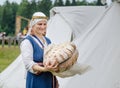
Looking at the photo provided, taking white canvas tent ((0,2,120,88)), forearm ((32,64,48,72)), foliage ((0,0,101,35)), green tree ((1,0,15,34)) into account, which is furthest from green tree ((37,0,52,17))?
forearm ((32,64,48,72))

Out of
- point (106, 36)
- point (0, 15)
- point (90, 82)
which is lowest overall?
point (0, 15)

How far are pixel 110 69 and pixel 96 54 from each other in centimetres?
33

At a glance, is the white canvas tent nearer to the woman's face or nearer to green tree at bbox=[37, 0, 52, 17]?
the woman's face

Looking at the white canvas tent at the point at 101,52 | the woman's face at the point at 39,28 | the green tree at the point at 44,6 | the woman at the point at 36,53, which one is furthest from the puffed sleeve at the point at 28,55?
the green tree at the point at 44,6

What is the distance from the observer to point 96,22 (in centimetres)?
766

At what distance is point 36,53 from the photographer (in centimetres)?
568

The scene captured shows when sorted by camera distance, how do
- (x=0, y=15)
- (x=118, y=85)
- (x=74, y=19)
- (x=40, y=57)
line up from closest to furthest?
(x=40, y=57) → (x=118, y=85) → (x=74, y=19) → (x=0, y=15)

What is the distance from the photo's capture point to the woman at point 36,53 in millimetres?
5629

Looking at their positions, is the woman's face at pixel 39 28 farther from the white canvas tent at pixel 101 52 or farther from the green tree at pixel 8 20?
the green tree at pixel 8 20

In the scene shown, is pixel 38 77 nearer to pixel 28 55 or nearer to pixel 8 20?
pixel 28 55

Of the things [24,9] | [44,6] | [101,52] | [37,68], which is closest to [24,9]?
[24,9]

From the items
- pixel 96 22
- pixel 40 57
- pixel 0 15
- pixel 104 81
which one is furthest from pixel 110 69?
pixel 0 15

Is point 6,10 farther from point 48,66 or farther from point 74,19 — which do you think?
point 48,66

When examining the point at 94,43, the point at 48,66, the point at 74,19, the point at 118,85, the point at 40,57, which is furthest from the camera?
the point at 74,19
